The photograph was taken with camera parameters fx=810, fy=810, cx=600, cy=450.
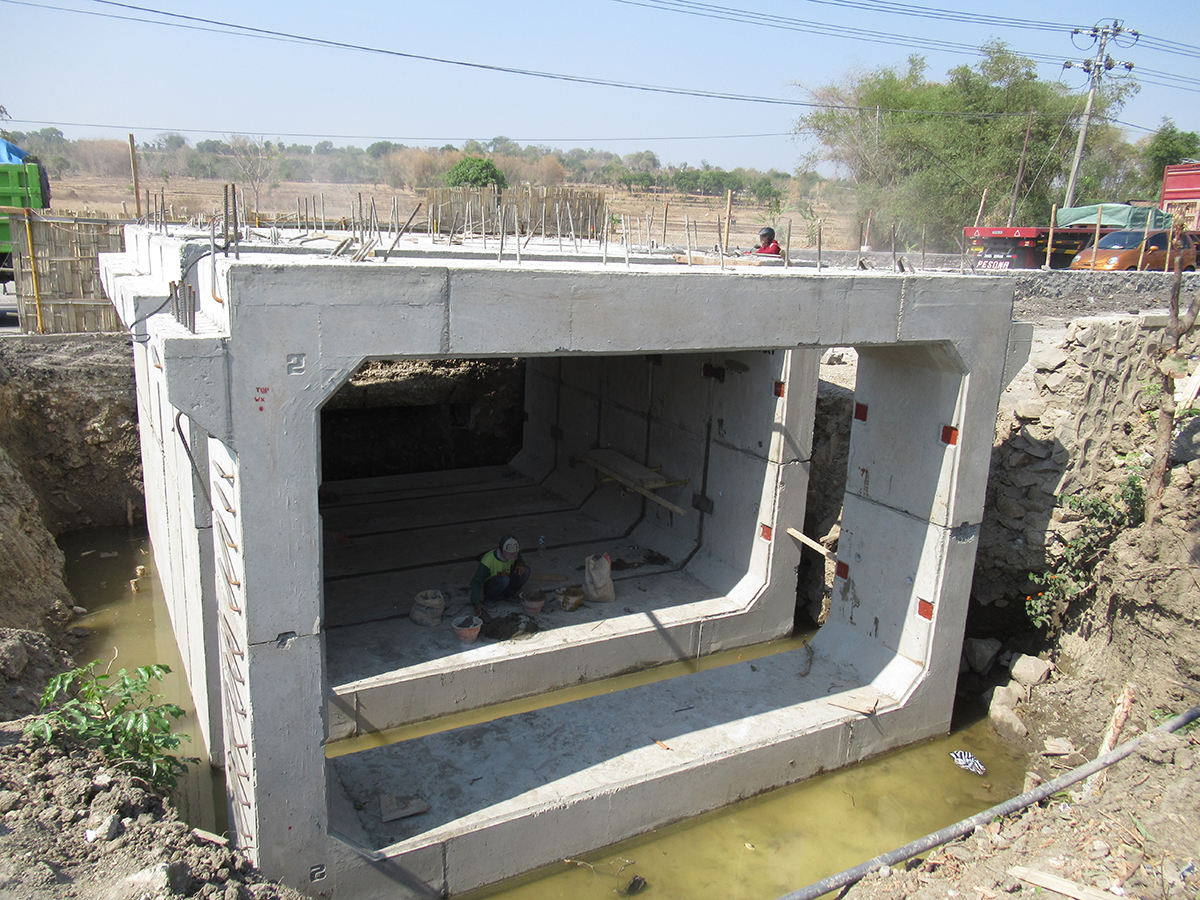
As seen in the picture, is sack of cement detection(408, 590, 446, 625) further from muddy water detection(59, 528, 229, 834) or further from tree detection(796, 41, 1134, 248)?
tree detection(796, 41, 1134, 248)

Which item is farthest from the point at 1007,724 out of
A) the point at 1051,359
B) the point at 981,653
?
the point at 1051,359

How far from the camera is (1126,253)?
17.1 metres

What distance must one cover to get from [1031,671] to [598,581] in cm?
442

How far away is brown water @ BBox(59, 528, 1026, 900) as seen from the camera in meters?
5.73

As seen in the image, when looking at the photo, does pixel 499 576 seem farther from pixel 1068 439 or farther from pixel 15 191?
pixel 15 191

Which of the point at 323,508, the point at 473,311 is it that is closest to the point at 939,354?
the point at 473,311

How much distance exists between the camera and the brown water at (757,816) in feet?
18.8

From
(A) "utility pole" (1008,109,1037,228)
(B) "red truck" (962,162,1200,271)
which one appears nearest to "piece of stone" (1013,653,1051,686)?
(B) "red truck" (962,162,1200,271)

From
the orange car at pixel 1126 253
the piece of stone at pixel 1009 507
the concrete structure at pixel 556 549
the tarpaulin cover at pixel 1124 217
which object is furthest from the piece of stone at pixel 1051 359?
the tarpaulin cover at pixel 1124 217

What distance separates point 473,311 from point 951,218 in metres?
28.4

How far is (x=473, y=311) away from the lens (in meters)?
4.57

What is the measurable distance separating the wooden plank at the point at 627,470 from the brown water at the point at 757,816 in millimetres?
2260

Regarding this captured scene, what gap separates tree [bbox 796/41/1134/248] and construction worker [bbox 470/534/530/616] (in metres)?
23.1

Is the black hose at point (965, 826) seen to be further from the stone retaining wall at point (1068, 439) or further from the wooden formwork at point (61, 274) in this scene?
the wooden formwork at point (61, 274)
